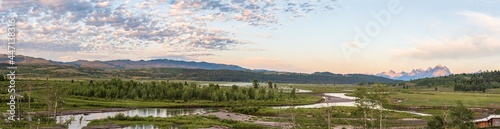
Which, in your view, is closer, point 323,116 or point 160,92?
point 323,116

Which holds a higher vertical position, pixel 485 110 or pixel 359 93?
pixel 359 93

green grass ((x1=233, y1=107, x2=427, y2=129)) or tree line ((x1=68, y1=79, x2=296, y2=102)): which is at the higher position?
tree line ((x1=68, y1=79, x2=296, y2=102))

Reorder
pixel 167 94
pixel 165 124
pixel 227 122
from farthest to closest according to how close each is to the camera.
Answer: pixel 167 94 → pixel 227 122 → pixel 165 124

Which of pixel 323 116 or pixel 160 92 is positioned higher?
pixel 160 92

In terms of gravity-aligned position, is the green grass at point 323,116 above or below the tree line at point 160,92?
below

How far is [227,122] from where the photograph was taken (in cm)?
8156

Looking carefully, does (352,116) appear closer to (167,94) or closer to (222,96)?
(222,96)

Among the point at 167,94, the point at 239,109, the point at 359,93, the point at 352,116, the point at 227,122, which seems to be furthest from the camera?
the point at 167,94

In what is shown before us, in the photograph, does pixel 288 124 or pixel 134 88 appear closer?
pixel 288 124

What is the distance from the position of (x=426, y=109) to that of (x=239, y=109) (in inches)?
2012

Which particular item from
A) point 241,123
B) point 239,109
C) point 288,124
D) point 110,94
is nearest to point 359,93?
point 288,124

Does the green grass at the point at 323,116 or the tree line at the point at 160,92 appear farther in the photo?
the tree line at the point at 160,92

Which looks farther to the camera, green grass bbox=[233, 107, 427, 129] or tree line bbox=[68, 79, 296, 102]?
tree line bbox=[68, 79, 296, 102]

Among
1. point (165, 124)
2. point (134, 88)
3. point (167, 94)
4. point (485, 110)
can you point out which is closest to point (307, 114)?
point (165, 124)
